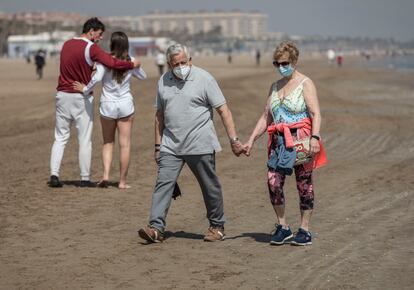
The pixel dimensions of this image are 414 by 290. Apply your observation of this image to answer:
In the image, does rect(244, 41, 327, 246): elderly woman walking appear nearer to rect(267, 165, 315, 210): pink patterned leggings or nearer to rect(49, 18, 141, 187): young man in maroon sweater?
rect(267, 165, 315, 210): pink patterned leggings

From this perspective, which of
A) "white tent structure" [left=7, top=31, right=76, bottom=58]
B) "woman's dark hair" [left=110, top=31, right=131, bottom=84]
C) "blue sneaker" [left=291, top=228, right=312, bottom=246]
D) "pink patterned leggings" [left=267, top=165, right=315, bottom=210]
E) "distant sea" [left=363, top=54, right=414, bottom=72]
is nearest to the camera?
"pink patterned leggings" [left=267, top=165, right=315, bottom=210]

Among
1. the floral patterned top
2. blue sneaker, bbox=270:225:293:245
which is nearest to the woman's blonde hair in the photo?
the floral patterned top

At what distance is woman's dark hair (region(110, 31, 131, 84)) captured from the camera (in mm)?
9602

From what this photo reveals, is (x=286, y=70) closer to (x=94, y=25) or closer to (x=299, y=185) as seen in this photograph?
(x=299, y=185)

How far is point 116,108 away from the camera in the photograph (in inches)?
391

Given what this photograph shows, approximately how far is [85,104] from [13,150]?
467 cm

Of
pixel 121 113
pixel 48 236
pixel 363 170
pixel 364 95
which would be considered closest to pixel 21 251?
pixel 48 236

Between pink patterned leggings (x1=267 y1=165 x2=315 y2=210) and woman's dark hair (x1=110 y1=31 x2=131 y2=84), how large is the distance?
3088 mm

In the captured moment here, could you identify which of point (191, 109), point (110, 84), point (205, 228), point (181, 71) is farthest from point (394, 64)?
point (181, 71)

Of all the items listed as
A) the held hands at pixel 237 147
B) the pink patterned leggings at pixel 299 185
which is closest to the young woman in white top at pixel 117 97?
the held hands at pixel 237 147

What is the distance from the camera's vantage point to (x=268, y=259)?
679 centimetres

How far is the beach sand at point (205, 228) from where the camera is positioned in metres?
6.26

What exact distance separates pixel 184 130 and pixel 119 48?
2665 millimetres

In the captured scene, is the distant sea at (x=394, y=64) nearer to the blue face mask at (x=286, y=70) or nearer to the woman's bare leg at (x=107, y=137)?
the woman's bare leg at (x=107, y=137)
